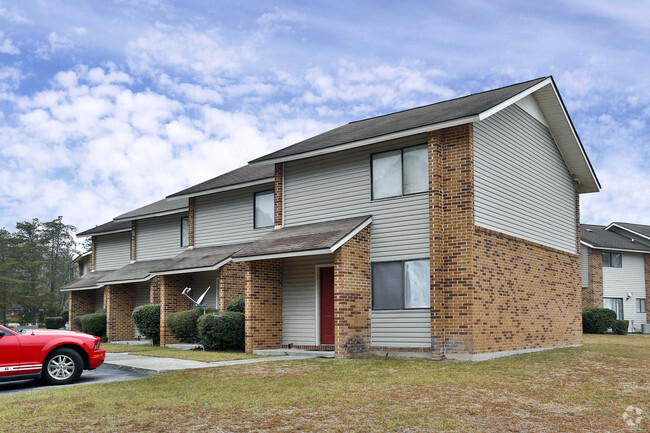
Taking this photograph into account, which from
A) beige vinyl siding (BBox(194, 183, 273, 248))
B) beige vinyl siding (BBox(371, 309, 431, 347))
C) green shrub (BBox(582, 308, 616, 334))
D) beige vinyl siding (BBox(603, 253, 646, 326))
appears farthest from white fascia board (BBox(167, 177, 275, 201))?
beige vinyl siding (BBox(603, 253, 646, 326))

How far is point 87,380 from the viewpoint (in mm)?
12883

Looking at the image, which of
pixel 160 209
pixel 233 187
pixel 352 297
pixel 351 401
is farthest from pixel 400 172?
pixel 160 209

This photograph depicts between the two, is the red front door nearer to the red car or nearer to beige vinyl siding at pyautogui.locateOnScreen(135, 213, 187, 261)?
the red car

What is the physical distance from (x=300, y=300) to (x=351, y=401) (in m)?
9.18

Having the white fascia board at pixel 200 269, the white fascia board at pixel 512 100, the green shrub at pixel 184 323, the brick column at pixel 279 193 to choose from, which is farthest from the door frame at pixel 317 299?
the white fascia board at pixel 512 100

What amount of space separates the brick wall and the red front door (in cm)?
170

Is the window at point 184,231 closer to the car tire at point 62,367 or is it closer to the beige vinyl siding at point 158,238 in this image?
the beige vinyl siding at point 158,238

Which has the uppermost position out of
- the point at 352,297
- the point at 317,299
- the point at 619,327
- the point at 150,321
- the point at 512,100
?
the point at 512,100

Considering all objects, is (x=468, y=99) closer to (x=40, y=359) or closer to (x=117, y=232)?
(x=40, y=359)

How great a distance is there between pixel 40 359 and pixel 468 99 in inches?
546

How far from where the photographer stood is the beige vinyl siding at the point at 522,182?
16.8 metres

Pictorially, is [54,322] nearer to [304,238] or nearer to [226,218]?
[226,218]

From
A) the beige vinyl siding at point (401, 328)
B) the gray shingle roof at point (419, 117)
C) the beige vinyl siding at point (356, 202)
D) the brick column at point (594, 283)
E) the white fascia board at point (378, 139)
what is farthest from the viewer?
the brick column at point (594, 283)

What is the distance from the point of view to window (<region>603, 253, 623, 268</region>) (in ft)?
134
